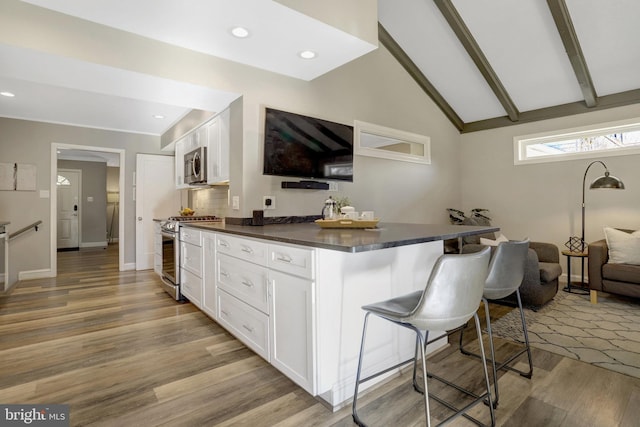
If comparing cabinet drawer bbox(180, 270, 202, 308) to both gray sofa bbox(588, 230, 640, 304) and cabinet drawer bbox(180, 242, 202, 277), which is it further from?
gray sofa bbox(588, 230, 640, 304)

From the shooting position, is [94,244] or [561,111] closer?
[561,111]

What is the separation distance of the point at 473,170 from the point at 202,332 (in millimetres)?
5340

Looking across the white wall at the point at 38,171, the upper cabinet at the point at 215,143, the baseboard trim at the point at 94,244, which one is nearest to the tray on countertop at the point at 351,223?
the upper cabinet at the point at 215,143

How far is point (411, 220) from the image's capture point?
5090mm

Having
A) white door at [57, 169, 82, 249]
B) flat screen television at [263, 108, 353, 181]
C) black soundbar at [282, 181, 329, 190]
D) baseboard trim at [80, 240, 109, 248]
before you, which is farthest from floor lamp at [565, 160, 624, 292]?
white door at [57, 169, 82, 249]

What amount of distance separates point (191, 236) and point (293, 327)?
197 centimetres

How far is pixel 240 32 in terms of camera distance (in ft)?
→ 8.27

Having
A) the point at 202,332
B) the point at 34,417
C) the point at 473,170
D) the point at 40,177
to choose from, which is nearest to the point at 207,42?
the point at 202,332

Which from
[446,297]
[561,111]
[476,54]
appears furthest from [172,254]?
[561,111]

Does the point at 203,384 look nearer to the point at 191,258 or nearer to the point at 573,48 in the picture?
the point at 191,258

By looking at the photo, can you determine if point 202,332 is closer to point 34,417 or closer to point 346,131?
point 34,417

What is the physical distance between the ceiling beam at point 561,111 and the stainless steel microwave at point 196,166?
15.6 ft

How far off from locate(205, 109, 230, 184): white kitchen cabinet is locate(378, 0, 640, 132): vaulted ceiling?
256 centimetres

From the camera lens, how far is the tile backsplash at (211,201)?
4437 millimetres
